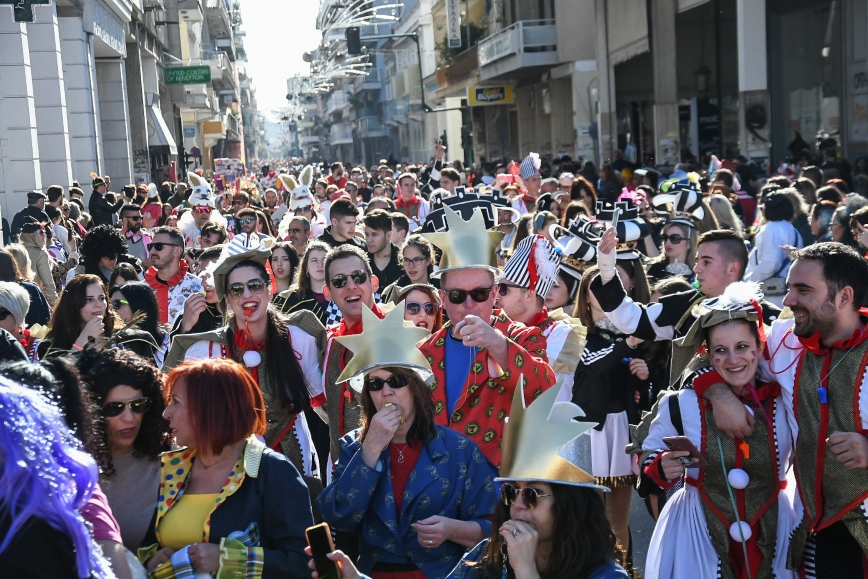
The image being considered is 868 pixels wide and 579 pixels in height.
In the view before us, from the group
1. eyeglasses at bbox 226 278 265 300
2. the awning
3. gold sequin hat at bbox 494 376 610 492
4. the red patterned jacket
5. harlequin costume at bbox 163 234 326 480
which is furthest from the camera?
the awning

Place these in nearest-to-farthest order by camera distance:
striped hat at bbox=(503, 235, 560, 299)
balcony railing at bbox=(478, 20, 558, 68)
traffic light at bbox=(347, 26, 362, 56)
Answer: striped hat at bbox=(503, 235, 560, 299) → balcony railing at bbox=(478, 20, 558, 68) → traffic light at bbox=(347, 26, 362, 56)

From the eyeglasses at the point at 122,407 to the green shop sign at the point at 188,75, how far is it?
31975 millimetres

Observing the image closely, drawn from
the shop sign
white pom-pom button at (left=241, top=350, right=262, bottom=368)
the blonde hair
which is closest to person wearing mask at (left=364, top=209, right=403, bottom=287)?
the blonde hair

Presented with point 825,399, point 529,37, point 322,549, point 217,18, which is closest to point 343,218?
point 825,399

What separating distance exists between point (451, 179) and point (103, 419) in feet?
41.1

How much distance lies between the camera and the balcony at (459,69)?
41.7 m

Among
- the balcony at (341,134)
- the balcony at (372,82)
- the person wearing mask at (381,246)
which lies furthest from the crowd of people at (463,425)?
the balcony at (341,134)

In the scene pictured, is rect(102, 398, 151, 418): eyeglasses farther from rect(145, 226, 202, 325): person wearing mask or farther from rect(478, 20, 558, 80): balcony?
rect(478, 20, 558, 80): balcony

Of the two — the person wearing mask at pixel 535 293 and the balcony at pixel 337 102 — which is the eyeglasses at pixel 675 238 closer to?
the person wearing mask at pixel 535 293

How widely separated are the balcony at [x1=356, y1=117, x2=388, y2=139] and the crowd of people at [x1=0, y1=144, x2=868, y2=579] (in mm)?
92472

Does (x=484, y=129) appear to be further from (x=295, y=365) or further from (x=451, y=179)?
(x=295, y=365)

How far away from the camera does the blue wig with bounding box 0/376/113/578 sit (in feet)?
8.14

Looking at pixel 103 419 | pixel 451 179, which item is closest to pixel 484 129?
pixel 451 179

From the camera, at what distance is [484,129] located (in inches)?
2034
